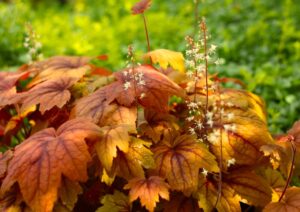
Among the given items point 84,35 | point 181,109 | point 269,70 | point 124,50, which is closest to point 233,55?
point 269,70

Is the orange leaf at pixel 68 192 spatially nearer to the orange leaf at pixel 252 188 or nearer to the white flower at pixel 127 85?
the white flower at pixel 127 85

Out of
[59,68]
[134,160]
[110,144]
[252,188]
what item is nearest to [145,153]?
[134,160]

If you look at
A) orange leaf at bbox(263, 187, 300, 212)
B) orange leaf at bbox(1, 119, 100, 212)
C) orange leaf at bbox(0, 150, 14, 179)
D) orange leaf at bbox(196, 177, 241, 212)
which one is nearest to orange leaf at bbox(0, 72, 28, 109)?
orange leaf at bbox(0, 150, 14, 179)

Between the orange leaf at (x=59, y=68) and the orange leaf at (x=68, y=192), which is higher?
the orange leaf at (x=59, y=68)

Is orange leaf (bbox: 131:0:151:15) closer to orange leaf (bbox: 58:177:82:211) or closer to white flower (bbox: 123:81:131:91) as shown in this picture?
white flower (bbox: 123:81:131:91)

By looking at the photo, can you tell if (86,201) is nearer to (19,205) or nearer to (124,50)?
(19,205)

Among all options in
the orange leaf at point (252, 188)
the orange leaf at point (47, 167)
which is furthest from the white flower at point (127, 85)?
the orange leaf at point (252, 188)

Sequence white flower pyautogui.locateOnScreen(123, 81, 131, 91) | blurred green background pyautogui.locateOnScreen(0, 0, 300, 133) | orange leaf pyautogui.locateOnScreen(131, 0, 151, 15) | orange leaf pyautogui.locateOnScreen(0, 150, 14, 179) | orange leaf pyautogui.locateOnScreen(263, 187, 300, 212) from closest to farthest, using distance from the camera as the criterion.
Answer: orange leaf pyautogui.locateOnScreen(263, 187, 300, 212) → orange leaf pyautogui.locateOnScreen(0, 150, 14, 179) → white flower pyautogui.locateOnScreen(123, 81, 131, 91) → orange leaf pyautogui.locateOnScreen(131, 0, 151, 15) → blurred green background pyautogui.locateOnScreen(0, 0, 300, 133)
